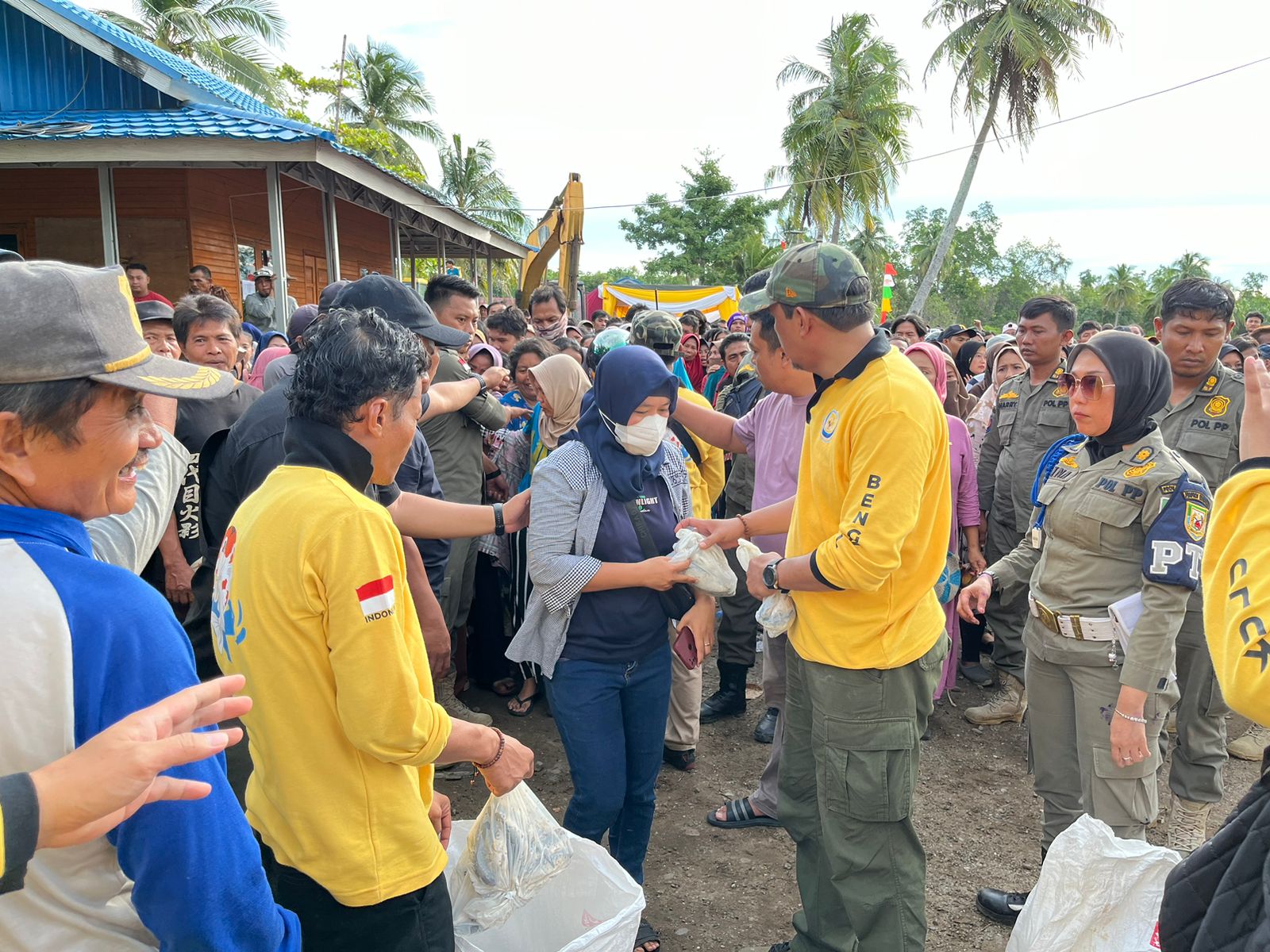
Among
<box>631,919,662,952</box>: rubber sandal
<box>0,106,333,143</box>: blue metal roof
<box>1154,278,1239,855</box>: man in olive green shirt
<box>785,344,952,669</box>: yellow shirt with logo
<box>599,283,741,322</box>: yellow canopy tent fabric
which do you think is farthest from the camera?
<box>599,283,741,322</box>: yellow canopy tent fabric

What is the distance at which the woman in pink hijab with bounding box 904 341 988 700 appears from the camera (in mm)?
4770

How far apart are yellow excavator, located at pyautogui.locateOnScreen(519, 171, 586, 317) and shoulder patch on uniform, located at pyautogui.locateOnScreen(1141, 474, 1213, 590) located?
11.6 metres

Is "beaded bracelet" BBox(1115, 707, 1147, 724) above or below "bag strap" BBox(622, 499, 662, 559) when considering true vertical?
below

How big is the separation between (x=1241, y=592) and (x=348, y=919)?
5.88 ft

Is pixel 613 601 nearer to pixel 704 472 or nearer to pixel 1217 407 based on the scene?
pixel 704 472

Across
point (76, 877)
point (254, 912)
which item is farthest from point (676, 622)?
point (76, 877)

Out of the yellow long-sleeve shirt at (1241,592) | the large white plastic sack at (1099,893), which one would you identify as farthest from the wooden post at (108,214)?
the yellow long-sleeve shirt at (1241,592)

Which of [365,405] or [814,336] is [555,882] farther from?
[814,336]

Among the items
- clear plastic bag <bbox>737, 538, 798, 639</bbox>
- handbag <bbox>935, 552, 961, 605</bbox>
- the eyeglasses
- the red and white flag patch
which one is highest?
the eyeglasses

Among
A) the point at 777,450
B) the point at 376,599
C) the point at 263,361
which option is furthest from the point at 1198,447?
the point at 263,361

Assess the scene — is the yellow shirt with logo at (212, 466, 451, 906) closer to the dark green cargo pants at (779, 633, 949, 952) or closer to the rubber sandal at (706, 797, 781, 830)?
the dark green cargo pants at (779, 633, 949, 952)

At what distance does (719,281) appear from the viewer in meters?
39.4

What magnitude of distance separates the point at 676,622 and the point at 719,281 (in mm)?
37729

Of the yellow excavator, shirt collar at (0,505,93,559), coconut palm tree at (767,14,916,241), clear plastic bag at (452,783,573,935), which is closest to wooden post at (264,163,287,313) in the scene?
the yellow excavator
